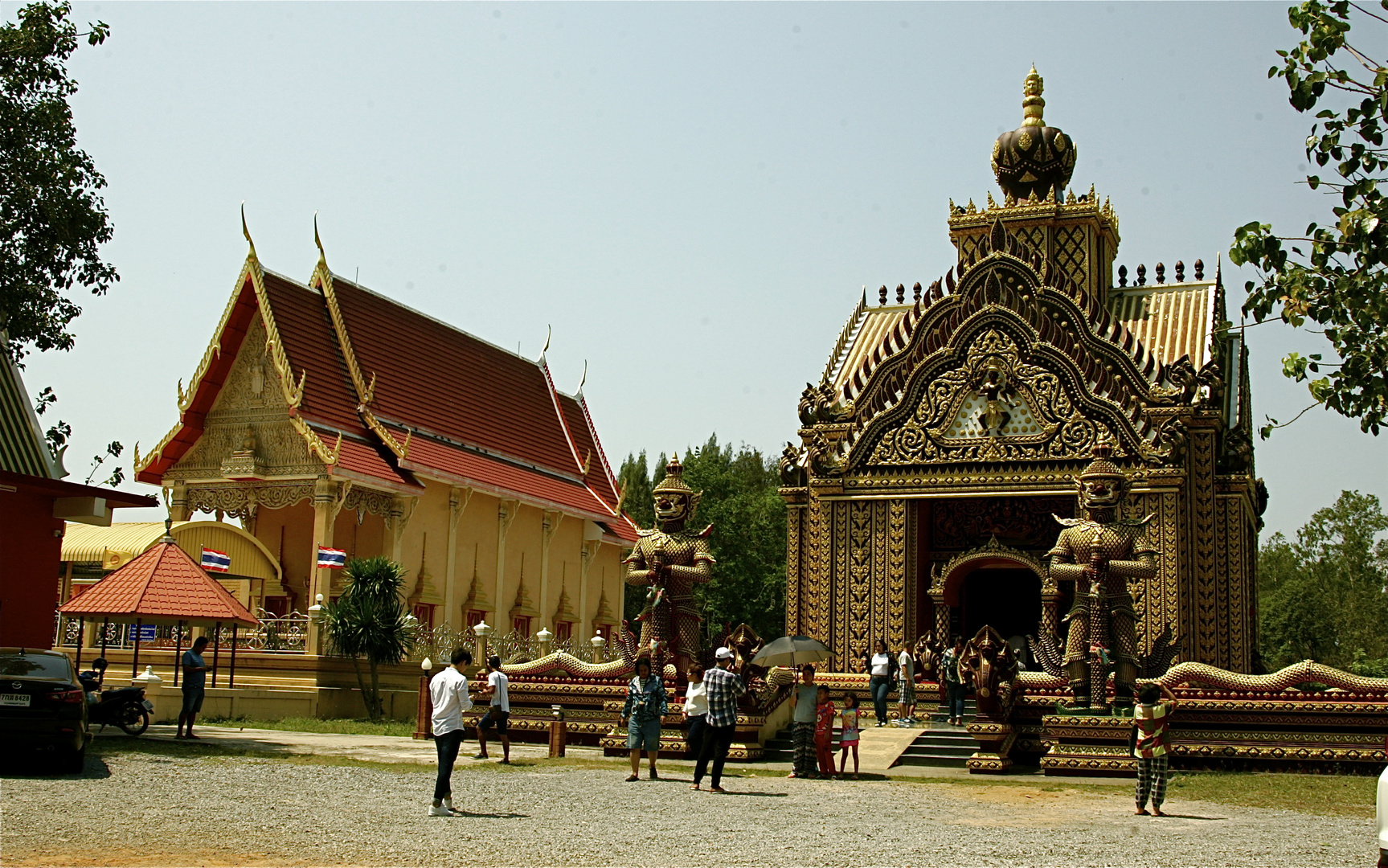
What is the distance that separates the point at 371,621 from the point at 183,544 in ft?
14.6

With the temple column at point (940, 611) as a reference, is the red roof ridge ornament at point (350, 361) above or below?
above

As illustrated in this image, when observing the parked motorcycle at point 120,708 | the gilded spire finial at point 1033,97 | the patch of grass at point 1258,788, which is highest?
the gilded spire finial at point 1033,97

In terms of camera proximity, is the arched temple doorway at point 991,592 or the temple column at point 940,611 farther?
the arched temple doorway at point 991,592

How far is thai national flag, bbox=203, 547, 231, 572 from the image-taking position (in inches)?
977

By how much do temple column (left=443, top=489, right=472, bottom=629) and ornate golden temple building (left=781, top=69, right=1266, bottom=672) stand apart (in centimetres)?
908

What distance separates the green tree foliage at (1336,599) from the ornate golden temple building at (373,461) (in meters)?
22.8

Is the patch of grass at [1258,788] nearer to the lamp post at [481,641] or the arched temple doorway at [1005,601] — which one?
the arched temple doorway at [1005,601]

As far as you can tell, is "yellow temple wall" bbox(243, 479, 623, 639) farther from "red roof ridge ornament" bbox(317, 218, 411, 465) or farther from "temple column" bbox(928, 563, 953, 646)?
"temple column" bbox(928, 563, 953, 646)

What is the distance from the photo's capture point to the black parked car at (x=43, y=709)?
12.2 metres

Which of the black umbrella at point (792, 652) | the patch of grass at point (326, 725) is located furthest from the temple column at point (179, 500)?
the black umbrella at point (792, 652)

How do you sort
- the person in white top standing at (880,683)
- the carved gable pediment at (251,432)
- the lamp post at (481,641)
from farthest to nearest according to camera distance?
the carved gable pediment at (251,432)
the lamp post at (481,641)
the person in white top standing at (880,683)

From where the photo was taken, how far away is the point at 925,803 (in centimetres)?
1238

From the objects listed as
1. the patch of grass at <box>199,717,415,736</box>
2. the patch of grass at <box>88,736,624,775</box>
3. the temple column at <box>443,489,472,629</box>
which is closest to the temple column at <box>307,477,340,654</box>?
the patch of grass at <box>199,717,415,736</box>

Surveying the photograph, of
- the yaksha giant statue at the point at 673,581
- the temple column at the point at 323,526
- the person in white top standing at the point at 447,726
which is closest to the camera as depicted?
the person in white top standing at the point at 447,726
